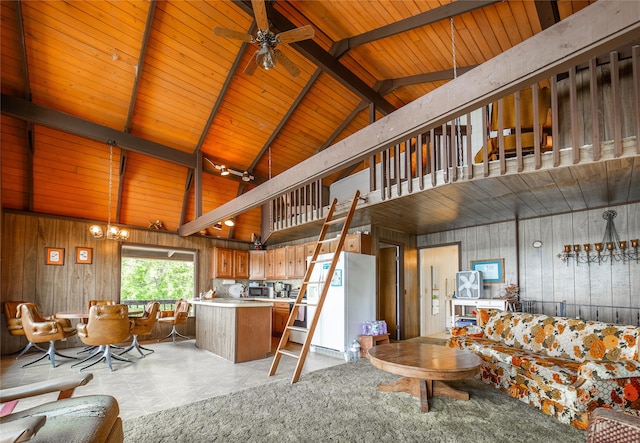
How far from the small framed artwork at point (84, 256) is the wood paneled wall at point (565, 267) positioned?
7619mm

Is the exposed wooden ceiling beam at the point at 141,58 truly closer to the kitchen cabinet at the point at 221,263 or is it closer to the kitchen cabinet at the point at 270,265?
the kitchen cabinet at the point at 221,263

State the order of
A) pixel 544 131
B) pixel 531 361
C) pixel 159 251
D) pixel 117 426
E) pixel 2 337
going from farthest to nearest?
pixel 159 251, pixel 2 337, pixel 544 131, pixel 531 361, pixel 117 426

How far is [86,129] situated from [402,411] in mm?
6218

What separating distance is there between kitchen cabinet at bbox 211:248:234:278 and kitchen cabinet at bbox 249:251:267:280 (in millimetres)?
594

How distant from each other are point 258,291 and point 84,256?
381cm

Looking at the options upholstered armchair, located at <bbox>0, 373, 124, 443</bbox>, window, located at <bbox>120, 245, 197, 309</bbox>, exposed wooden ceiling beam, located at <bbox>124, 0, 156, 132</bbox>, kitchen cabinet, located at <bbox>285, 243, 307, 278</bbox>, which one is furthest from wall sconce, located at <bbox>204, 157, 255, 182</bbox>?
upholstered armchair, located at <bbox>0, 373, 124, 443</bbox>

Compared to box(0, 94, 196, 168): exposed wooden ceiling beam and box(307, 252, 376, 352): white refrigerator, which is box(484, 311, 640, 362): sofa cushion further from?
box(0, 94, 196, 168): exposed wooden ceiling beam

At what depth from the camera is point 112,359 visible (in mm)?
5348

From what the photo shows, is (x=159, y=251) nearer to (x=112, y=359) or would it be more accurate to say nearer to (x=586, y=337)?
(x=112, y=359)

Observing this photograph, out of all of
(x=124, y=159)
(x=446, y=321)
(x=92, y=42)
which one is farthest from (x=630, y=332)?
(x=124, y=159)

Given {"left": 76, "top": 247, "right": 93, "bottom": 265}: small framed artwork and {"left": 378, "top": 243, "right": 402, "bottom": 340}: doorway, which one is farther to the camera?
{"left": 378, "top": 243, "right": 402, "bottom": 340}: doorway

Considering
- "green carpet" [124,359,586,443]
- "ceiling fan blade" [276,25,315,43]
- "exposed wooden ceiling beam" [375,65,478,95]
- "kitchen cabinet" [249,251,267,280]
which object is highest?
"exposed wooden ceiling beam" [375,65,478,95]

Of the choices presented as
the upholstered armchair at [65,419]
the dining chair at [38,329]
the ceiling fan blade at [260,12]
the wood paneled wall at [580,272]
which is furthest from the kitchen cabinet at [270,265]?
the upholstered armchair at [65,419]

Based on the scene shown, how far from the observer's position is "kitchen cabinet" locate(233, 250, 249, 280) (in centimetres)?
886
